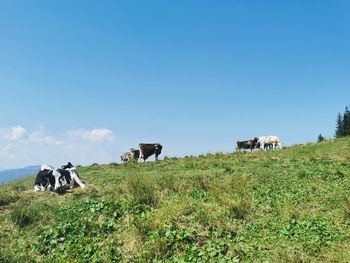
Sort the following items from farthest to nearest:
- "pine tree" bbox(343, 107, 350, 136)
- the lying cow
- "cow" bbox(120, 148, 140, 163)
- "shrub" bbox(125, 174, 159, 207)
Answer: "pine tree" bbox(343, 107, 350, 136), "cow" bbox(120, 148, 140, 163), the lying cow, "shrub" bbox(125, 174, 159, 207)

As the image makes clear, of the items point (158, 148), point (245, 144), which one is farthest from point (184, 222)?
point (245, 144)

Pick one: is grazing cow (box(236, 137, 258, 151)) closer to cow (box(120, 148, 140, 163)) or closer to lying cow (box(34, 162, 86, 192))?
cow (box(120, 148, 140, 163))

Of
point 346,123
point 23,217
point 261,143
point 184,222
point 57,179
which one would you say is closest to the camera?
point 184,222

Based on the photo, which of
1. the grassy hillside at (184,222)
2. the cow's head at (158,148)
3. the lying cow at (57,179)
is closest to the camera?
the grassy hillside at (184,222)

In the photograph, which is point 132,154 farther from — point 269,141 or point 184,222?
point 184,222

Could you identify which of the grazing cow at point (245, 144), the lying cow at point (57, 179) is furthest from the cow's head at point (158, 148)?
the lying cow at point (57, 179)

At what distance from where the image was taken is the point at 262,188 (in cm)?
1598

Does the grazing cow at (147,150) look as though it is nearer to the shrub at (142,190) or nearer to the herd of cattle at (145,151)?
the herd of cattle at (145,151)

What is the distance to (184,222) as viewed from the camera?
40.0 ft

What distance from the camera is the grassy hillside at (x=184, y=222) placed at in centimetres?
1041

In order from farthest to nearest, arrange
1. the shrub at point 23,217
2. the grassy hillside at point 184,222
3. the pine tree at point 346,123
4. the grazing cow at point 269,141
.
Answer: the pine tree at point 346,123, the grazing cow at point 269,141, the shrub at point 23,217, the grassy hillside at point 184,222

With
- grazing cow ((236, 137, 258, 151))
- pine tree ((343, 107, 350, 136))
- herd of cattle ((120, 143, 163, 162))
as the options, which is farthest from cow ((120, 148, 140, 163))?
pine tree ((343, 107, 350, 136))

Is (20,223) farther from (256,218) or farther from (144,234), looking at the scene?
(256,218)

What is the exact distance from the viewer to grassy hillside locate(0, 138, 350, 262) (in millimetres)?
10406
